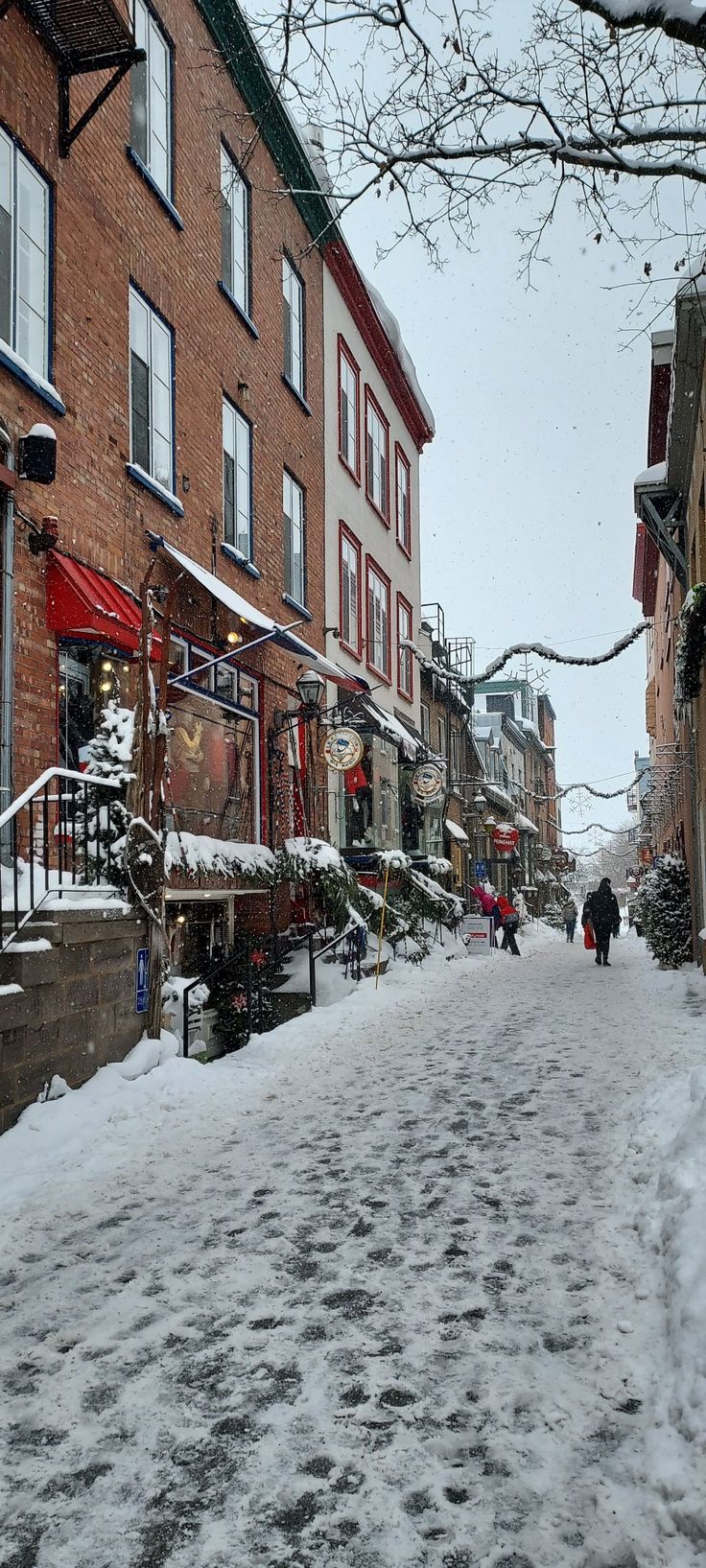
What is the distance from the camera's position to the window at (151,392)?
10.6 metres

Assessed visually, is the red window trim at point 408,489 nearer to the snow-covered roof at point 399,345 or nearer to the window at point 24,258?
the snow-covered roof at point 399,345

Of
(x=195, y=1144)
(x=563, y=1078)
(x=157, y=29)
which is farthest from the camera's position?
(x=157, y=29)

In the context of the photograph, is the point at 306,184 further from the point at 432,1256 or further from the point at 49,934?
the point at 432,1256

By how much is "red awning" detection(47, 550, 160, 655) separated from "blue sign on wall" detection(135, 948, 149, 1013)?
269 cm

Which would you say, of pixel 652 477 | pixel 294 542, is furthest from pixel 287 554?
pixel 652 477

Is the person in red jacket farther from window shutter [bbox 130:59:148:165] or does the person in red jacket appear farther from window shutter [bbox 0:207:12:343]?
window shutter [bbox 0:207:12:343]

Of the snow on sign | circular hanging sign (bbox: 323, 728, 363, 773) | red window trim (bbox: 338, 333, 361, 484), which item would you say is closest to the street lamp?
circular hanging sign (bbox: 323, 728, 363, 773)

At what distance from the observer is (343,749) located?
1552cm

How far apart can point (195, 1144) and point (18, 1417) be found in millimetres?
3153

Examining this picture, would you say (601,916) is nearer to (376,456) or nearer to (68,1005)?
(376,456)

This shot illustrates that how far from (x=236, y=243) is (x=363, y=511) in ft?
24.5

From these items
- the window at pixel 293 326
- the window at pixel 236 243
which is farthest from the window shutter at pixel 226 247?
the window at pixel 293 326

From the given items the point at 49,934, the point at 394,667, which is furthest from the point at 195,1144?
the point at 394,667

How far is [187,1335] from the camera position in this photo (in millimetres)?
3561
